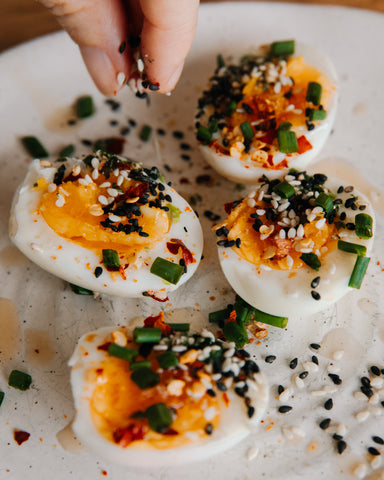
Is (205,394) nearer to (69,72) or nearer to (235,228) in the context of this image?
(235,228)

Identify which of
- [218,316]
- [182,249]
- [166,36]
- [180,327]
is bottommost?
[218,316]

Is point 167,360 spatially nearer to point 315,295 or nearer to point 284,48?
point 315,295

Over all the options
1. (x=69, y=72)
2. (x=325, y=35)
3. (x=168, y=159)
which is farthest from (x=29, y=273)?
(x=325, y=35)

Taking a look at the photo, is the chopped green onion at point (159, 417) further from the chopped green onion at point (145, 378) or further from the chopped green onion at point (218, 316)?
the chopped green onion at point (218, 316)

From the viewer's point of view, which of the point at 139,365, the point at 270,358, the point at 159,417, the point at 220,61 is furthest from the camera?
the point at 220,61

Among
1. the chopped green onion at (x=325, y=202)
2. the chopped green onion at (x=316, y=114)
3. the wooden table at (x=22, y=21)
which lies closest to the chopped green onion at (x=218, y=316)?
the chopped green onion at (x=325, y=202)

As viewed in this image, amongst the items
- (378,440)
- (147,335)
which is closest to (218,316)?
(147,335)
